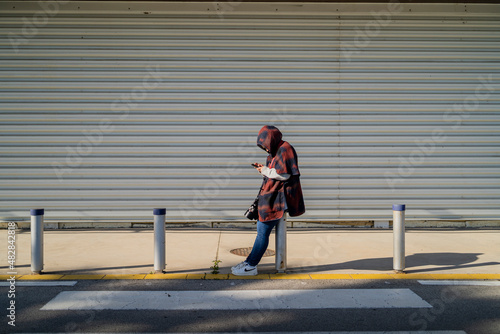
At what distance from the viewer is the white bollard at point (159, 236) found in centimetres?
546

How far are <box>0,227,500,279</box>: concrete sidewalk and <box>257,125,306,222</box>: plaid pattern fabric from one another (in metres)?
0.85

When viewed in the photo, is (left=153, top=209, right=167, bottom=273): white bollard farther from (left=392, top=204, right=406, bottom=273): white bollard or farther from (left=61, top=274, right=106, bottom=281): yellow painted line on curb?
(left=392, top=204, right=406, bottom=273): white bollard

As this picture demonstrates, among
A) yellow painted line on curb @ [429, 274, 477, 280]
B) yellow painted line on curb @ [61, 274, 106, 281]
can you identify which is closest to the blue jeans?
yellow painted line on curb @ [61, 274, 106, 281]

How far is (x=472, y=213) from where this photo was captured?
30.0 ft

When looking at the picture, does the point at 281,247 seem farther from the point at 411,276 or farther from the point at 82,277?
the point at 82,277

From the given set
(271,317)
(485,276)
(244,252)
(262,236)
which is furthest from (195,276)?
(485,276)

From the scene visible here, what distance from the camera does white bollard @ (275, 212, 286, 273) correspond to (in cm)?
548

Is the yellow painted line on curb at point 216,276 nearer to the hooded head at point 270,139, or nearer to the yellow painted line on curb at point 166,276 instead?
the yellow painted line on curb at point 166,276

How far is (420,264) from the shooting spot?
20.1ft

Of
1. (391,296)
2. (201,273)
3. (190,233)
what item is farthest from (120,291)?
(190,233)

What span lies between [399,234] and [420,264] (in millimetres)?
920

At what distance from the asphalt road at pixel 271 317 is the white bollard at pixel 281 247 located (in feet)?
2.07

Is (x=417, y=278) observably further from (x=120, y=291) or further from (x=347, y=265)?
(x=120, y=291)

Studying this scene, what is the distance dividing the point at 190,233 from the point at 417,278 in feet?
14.2
